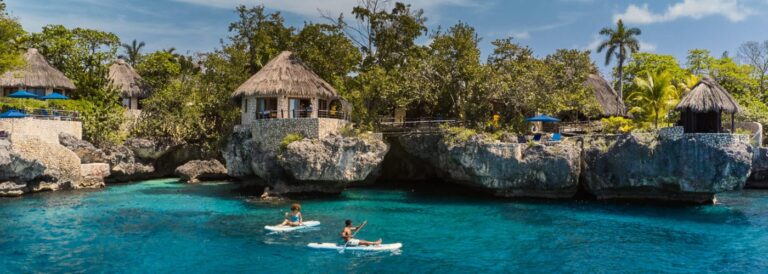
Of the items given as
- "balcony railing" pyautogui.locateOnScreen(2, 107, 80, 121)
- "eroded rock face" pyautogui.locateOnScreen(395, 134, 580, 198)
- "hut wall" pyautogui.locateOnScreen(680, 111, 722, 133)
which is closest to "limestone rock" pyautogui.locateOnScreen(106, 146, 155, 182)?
"balcony railing" pyautogui.locateOnScreen(2, 107, 80, 121)

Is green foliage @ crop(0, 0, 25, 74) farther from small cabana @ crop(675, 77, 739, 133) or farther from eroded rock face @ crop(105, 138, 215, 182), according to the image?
small cabana @ crop(675, 77, 739, 133)

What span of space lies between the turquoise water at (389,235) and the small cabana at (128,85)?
1541 cm

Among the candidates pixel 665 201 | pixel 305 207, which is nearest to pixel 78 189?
pixel 305 207

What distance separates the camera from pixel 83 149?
35750 millimetres

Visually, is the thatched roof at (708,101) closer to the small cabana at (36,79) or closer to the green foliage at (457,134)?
the green foliage at (457,134)

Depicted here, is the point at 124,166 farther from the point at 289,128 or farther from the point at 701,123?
the point at 701,123

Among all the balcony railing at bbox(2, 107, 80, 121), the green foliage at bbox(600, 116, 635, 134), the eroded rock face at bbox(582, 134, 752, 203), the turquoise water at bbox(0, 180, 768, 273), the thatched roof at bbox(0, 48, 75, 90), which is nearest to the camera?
the turquoise water at bbox(0, 180, 768, 273)

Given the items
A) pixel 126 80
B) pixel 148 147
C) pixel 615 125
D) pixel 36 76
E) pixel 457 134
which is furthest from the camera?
pixel 126 80

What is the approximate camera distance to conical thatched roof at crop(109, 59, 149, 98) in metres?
45.1

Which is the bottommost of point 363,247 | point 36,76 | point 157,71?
point 363,247

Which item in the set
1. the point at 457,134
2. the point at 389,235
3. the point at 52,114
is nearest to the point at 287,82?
the point at 457,134

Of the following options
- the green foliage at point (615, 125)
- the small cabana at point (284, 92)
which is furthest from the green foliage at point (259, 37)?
the green foliage at point (615, 125)

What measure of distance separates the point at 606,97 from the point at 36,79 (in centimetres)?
4284

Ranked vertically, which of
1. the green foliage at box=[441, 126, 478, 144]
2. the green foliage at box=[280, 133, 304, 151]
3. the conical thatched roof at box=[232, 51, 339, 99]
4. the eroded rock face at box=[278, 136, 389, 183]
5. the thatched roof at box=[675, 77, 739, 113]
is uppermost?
the conical thatched roof at box=[232, 51, 339, 99]
